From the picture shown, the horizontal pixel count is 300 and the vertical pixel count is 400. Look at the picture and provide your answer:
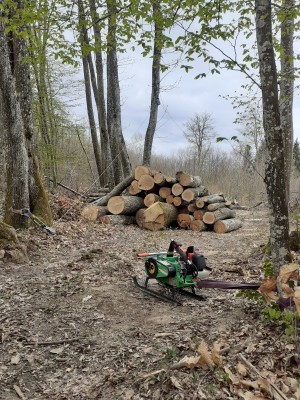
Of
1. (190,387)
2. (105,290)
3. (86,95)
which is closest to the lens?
(190,387)

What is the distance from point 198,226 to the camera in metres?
10.4

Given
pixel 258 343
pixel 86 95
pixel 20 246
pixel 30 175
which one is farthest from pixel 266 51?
pixel 86 95

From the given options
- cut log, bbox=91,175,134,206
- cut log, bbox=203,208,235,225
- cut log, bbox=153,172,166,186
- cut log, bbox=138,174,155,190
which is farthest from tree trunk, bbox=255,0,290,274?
cut log, bbox=91,175,134,206

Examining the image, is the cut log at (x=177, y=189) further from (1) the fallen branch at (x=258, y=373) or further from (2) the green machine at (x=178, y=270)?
(1) the fallen branch at (x=258, y=373)

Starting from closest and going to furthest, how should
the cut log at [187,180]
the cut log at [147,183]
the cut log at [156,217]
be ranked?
1. the cut log at [156,217]
2. the cut log at [187,180]
3. the cut log at [147,183]

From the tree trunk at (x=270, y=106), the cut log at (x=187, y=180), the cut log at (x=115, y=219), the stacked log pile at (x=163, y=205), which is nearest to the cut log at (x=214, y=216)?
the stacked log pile at (x=163, y=205)

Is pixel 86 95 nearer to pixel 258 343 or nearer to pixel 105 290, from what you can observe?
pixel 105 290

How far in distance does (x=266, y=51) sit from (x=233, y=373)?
2788 mm

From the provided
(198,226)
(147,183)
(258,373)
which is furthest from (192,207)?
(258,373)

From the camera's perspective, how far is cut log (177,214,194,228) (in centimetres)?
1055

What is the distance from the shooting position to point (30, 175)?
796cm

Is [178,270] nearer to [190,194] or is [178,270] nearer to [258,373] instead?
[258,373]

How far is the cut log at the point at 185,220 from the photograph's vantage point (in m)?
10.6

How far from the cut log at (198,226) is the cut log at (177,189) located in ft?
3.34
